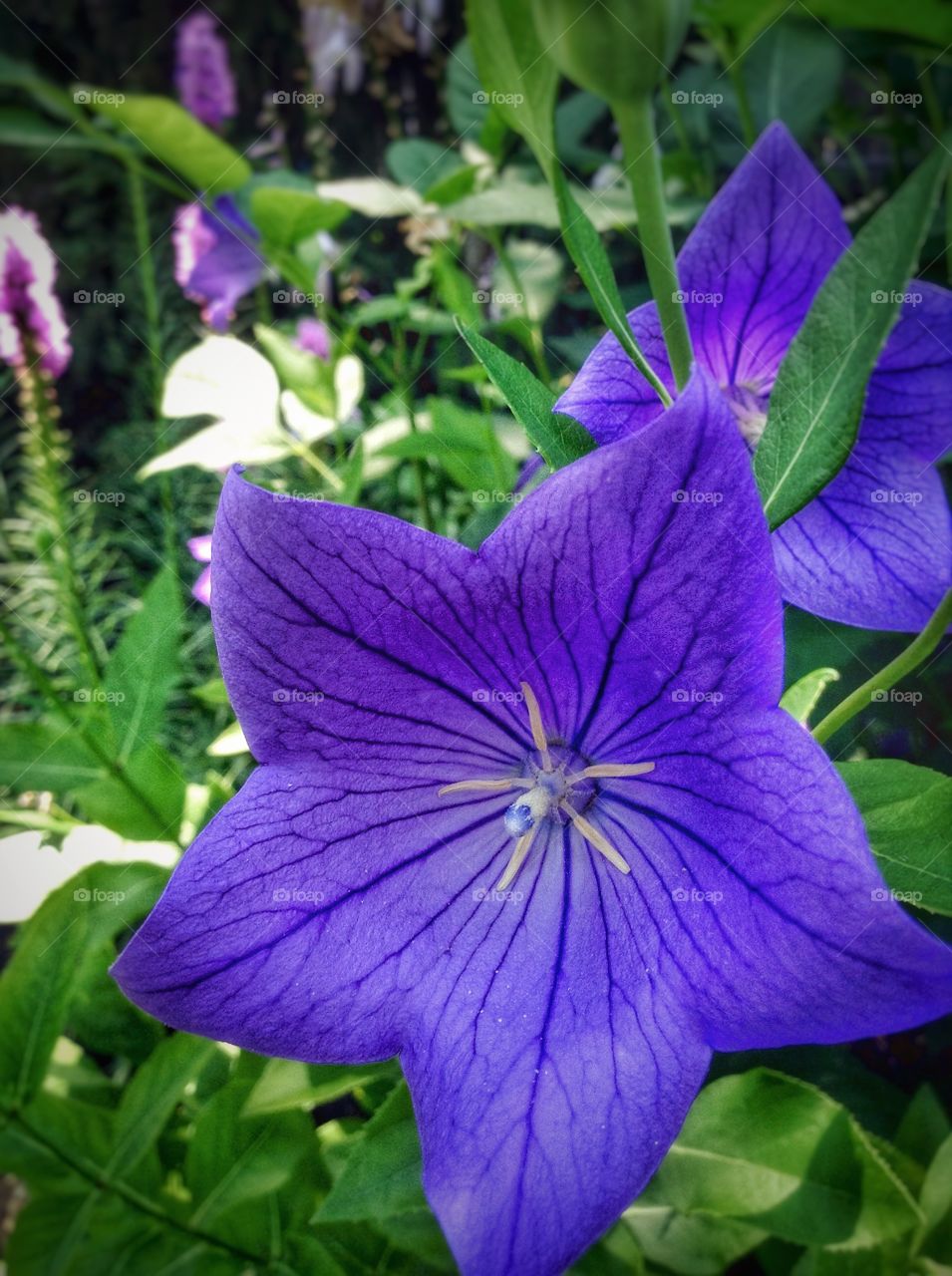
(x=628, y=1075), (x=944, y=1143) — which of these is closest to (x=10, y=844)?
(x=628, y=1075)

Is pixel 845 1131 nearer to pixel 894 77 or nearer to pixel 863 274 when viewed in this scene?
pixel 863 274
